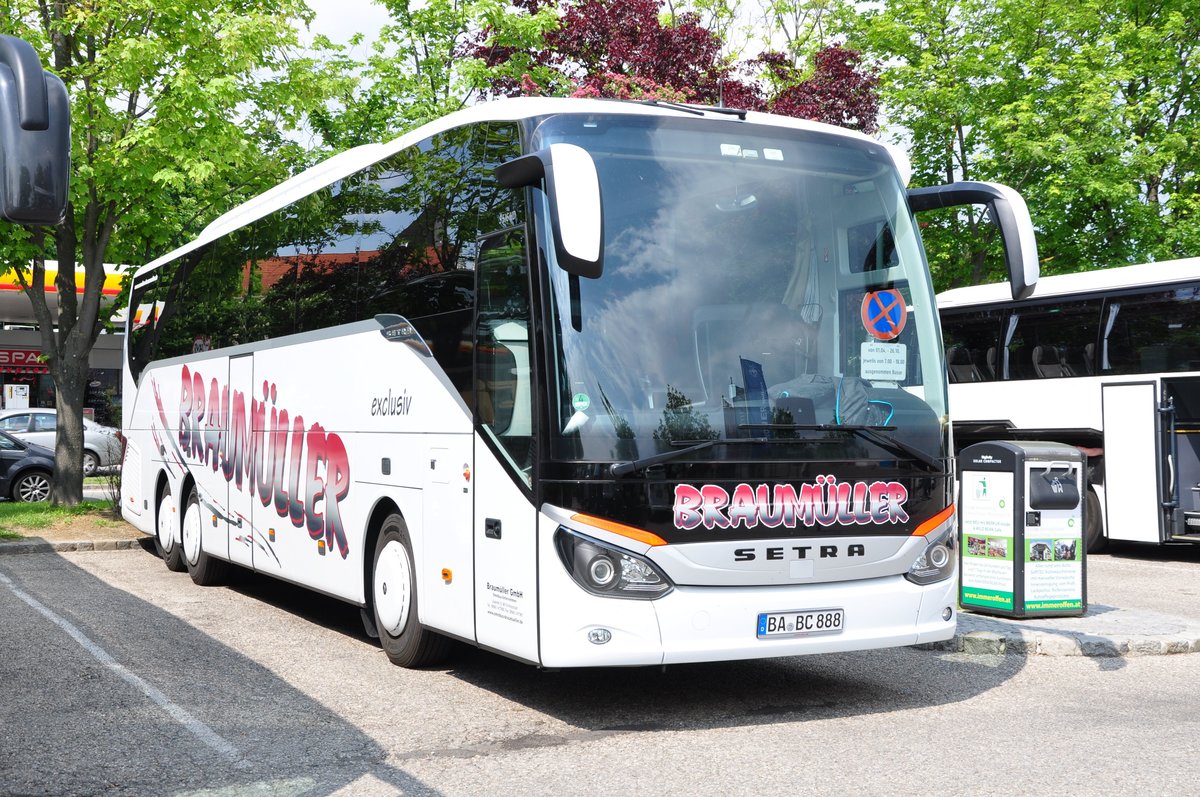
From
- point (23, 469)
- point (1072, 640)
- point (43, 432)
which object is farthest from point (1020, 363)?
point (43, 432)

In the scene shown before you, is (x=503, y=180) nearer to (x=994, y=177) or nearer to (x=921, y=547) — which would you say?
(x=921, y=547)

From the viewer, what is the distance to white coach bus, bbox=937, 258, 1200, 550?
1579cm

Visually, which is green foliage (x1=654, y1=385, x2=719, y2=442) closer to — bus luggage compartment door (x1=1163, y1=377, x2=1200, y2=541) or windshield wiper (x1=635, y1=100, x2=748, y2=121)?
windshield wiper (x1=635, y1=100, x2=748, y2=121)

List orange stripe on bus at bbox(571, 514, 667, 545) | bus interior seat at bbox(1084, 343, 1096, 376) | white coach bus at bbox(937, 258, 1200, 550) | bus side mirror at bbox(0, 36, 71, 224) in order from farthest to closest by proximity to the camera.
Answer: bus interior seat at bbox(1084, 343, 1096, 376)
white coach bus at bbox(937, 258, 1200, 550)
orange stripe on bus at bbox(571, 514, 667, 545)
bus side mirror at bbox(0, 36, 71, 224)

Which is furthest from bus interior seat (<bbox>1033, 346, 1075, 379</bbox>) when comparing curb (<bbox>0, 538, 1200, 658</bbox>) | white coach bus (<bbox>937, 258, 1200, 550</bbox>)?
curb (<bbox>0, 538, 1200, 658</bbox>)

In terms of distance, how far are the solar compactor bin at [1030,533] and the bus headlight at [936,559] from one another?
3.09m

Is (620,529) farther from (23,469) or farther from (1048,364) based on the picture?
(23,469)

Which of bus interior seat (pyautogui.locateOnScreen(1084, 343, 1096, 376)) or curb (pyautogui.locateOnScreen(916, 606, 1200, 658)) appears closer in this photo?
curb (pyautogui.locateOnScreen(916, 606, 1200, 658))

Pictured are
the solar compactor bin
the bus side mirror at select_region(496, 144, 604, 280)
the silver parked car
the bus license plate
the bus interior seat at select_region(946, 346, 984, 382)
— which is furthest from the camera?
the silver parked car

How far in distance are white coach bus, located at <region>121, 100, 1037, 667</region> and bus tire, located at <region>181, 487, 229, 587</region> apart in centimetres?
470

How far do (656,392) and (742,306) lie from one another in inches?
28.7

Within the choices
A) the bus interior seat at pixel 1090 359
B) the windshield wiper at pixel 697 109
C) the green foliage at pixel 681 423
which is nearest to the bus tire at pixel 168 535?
the windshield wiper at pixel 697 109

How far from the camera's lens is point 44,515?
1764 cm

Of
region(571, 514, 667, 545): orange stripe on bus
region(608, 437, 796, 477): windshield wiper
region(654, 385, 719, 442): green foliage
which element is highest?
region(654, 385, 719, 442): green foliage
